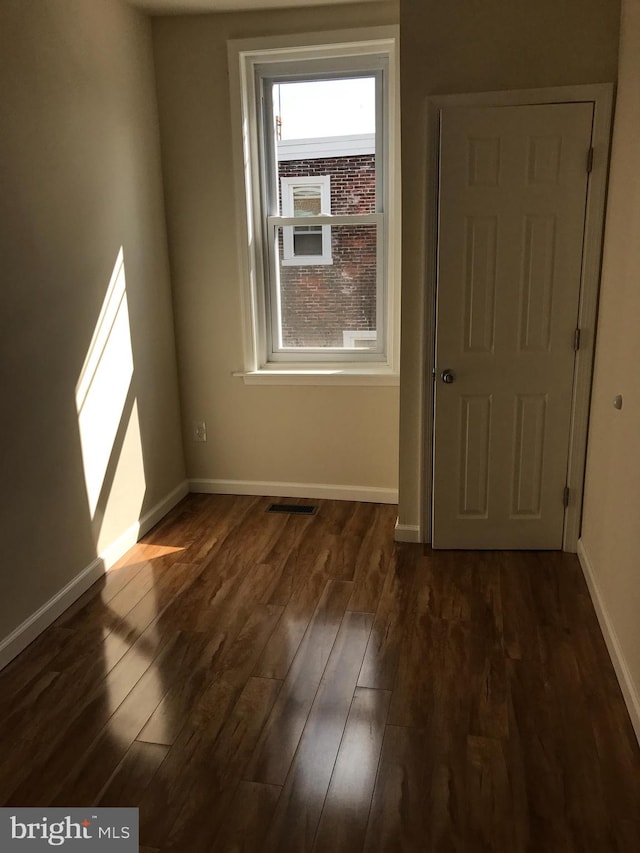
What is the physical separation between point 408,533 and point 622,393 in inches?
52.2

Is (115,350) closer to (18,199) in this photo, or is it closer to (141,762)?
(18,199)

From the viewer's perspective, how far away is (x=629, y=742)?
2.05 meters

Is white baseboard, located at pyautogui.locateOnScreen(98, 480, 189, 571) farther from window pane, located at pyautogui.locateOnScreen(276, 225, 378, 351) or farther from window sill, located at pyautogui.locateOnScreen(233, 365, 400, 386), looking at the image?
window pane, located at pyautogui.locateOnScreen(276, 225, 378, 351)

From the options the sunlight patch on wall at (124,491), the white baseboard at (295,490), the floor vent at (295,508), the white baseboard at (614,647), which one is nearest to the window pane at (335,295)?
the white baseboard at (295,490)

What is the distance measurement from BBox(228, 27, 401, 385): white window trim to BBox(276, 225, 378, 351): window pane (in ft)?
0.35

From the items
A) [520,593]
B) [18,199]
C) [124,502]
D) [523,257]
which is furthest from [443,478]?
[18,199]

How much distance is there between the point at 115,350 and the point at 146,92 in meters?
1.44

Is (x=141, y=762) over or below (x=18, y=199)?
below

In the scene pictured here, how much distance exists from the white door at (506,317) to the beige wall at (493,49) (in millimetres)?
132

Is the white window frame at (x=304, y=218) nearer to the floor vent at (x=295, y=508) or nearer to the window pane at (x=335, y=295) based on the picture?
the window pane at (x=335, y=295)

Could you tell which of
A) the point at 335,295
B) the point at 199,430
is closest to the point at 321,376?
the point at 335,295

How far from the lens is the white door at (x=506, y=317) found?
2.90 m

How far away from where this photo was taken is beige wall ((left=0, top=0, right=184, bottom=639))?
2.55 m

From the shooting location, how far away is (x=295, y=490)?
4.14 metres
